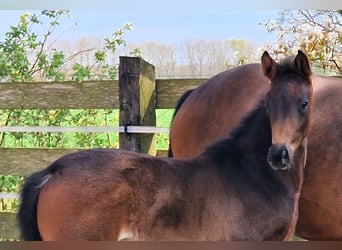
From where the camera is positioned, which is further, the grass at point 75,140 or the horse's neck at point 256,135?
the grass at point 75,140

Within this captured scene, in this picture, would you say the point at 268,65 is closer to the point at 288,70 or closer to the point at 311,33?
the point at 288,70

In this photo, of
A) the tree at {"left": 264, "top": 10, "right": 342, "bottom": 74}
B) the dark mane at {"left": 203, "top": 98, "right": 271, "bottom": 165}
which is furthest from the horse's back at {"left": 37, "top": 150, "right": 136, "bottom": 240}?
the tree at {"left": 264, "top": 10, "right": 342, "bottom": 74}

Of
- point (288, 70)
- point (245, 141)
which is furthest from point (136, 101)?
point (288, 70)

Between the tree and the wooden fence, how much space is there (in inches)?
15.0

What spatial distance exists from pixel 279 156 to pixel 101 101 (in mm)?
859

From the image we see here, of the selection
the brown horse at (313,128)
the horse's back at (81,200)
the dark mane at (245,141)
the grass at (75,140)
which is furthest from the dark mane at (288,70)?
the grass at (75,140)

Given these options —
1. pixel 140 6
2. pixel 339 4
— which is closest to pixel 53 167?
pixel 140 6

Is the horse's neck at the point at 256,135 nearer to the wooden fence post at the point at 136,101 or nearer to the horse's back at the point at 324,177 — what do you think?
the horse's back at the point at 324,177

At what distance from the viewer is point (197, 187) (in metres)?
1.54

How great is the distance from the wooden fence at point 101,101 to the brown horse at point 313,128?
94mm

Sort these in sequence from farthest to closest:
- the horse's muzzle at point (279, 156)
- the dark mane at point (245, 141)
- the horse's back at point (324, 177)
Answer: the horse's back at point (324, 177) → the dark mane at point (245, 141) → the horse's muzzle at point (279, 156)

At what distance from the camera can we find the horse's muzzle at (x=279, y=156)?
1.52m

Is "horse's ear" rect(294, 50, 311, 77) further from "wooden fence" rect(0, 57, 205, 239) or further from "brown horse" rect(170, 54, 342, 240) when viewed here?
"wooden fence" rect(0, 57, 205, 239)

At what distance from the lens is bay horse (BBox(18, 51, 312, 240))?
4.66 feet
